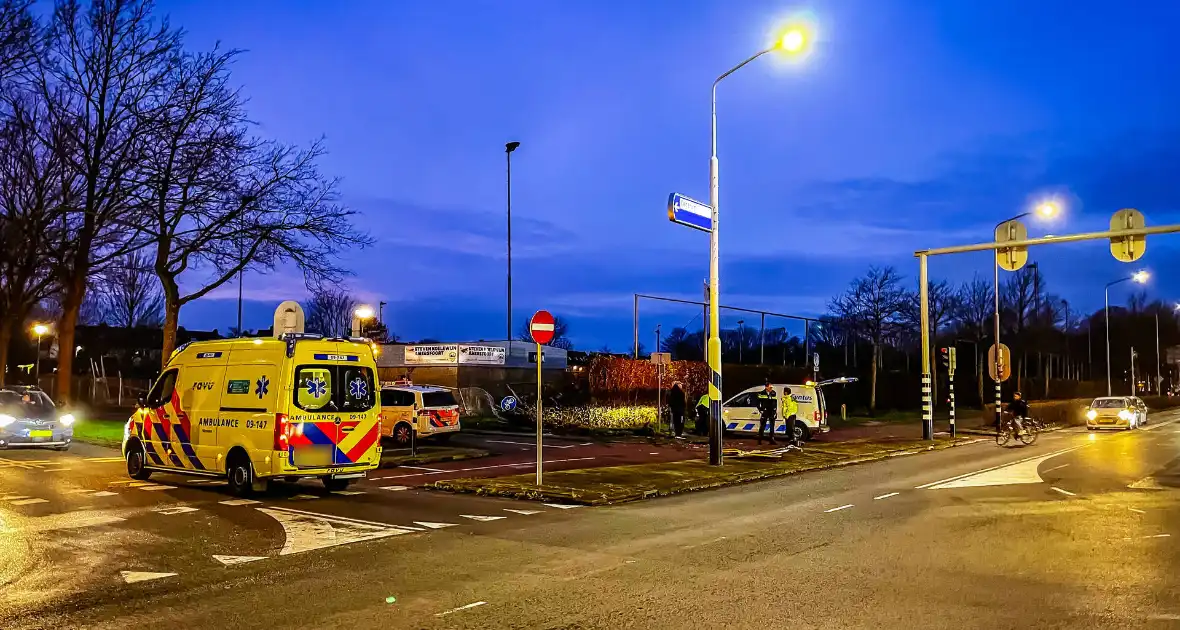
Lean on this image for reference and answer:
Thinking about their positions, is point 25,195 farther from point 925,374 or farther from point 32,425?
point 925,374

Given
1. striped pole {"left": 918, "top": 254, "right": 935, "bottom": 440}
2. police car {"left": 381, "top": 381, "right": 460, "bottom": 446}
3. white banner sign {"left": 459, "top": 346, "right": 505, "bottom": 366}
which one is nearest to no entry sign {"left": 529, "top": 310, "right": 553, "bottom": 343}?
police car {"left": 381, "top": 381, "right": 460, "bottom": 446}

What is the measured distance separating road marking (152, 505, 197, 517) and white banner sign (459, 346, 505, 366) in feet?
85.4

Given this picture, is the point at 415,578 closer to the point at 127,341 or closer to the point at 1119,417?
the point at 1119,417

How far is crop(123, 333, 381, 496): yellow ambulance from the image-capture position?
1248cm

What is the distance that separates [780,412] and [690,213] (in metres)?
10.5

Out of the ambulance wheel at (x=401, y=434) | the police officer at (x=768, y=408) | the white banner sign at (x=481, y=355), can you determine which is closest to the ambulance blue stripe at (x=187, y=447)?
the ambulance wheel at (x=401, y=434)

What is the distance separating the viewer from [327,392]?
1296cm

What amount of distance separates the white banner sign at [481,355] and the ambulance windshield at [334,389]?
79.8 ft

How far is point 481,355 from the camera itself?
37.9 metres

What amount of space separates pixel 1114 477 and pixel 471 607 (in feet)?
45.5

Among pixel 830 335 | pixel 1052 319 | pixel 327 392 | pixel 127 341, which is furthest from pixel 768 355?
pixel 127 341

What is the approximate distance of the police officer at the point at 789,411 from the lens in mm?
24094

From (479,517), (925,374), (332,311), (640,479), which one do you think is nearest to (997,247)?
(925,374)

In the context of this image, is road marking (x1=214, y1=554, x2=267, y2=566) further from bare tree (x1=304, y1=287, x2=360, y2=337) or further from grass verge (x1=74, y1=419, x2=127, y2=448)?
bare tree (x1=304, y1=287, x2=360, y2=337)
